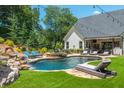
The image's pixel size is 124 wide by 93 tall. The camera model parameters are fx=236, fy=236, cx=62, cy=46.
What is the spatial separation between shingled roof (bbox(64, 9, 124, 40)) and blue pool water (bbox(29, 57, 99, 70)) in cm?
114

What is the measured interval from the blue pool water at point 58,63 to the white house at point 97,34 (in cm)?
65

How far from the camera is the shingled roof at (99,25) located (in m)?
11.0

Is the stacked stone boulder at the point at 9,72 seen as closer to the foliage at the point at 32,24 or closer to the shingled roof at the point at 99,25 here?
the foliage at the point at 32,24

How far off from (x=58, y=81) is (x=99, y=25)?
12.5ft

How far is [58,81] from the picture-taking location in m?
8.92

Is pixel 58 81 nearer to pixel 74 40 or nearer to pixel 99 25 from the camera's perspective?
pixel 74 40

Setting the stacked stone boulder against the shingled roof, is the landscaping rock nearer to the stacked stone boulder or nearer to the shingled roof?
the stacked stone boulder

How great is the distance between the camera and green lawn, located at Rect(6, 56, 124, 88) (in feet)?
28.2

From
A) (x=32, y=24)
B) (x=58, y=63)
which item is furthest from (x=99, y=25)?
(x=32, y=24)

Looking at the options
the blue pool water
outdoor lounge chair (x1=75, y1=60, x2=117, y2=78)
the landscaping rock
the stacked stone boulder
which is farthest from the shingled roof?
the landscaping rock

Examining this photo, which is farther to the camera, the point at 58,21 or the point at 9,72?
the point at 58,21

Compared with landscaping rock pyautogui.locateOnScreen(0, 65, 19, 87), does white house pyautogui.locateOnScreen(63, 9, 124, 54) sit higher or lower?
higher

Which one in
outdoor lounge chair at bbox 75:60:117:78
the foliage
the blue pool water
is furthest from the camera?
the blue pool water

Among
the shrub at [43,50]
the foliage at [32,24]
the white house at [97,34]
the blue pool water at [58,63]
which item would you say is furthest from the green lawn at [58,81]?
the white house at [97,34]
